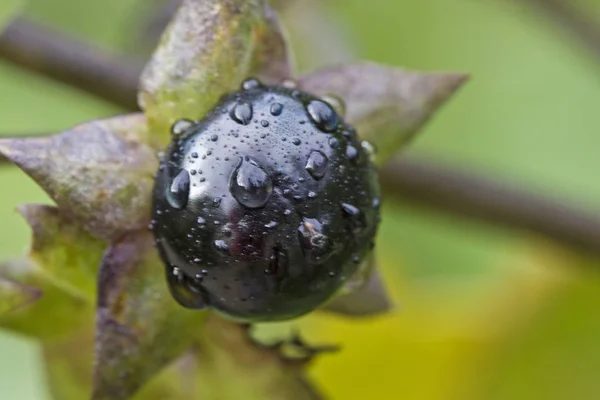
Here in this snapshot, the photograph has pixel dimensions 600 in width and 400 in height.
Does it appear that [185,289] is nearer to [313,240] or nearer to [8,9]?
[313,240]

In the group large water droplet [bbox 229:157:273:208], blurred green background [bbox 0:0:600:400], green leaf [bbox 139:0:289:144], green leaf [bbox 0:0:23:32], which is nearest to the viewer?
large water droplet [bbox 229:157:273:208]

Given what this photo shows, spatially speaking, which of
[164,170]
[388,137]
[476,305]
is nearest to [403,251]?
[476,305]

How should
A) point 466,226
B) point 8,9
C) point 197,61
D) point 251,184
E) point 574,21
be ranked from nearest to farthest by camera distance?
1. point 251,184
2. point 197,61
3. point 8,9
4. point 466,226
5. point 574,21

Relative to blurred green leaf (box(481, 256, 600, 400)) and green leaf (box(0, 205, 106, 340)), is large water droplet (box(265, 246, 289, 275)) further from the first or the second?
blurred green leaf (box(481, 256, 600, 400))

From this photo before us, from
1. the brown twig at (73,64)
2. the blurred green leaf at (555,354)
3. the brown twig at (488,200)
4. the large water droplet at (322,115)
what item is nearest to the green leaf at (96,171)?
the large water droplet at (322,115)

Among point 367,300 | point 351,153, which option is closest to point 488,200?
point 367,300

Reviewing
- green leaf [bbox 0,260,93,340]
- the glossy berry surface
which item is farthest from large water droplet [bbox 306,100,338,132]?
green leaf [bbox 0,260,93,340]

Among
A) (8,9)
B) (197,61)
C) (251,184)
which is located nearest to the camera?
(251,184)
